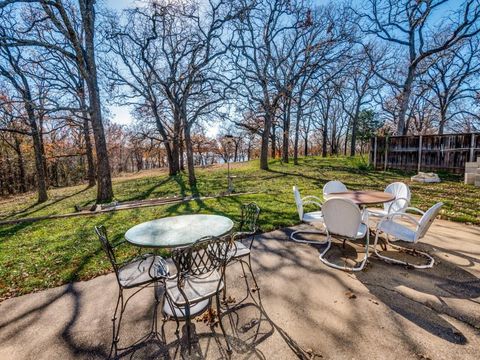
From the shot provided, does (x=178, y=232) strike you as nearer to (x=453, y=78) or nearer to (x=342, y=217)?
(x=342, y=217)

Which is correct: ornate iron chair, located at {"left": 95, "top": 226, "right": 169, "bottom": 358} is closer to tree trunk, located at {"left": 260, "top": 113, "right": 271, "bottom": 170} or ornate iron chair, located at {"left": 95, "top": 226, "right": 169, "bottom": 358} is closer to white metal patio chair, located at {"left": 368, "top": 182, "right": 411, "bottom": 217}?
white metal patio chair, located at {"left": 368, "top": 182, "right": 411, "bottom": 217}

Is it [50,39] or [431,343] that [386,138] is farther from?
[50,39]

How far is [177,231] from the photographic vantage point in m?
2.59

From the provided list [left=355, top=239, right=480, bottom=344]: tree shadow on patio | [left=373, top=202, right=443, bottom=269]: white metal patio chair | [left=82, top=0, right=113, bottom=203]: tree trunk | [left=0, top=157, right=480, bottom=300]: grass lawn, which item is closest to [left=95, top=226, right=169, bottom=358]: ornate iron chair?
[left=0, top=157, right=480, bottom=300]: grass lawn

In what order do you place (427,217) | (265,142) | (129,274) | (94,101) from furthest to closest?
(265,142) < (94,101) < (427,217) < (129,274)

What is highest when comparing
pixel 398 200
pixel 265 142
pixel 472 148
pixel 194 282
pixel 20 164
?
pixel 265 142

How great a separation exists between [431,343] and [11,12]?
12.5 m

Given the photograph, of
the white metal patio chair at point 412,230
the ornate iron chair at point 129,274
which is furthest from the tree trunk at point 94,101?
the white metal patio chair at point 412,230

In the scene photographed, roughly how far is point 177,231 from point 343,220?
2055 millimetres

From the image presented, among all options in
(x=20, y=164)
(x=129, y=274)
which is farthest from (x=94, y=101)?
(x=20, y=164)

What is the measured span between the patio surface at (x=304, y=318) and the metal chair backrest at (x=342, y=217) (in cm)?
50

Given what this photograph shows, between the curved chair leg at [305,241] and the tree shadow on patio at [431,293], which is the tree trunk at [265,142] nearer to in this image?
the curved chair leg at [305,241]

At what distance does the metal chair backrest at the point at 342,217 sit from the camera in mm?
2975

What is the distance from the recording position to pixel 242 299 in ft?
8.44
